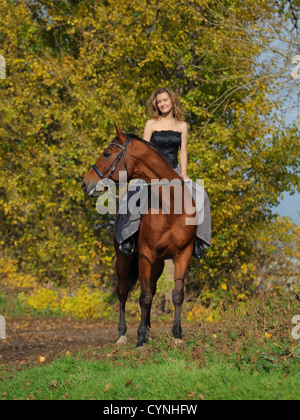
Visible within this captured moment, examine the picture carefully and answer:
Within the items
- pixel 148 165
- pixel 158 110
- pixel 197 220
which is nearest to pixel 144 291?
pixel 197 220

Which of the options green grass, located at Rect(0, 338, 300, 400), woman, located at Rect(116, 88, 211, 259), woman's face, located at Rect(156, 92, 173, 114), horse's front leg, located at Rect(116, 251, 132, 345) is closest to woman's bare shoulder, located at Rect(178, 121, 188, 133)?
woman, located at Rect(116, 88, 211, 259)

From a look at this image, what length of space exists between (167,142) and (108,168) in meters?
1.27

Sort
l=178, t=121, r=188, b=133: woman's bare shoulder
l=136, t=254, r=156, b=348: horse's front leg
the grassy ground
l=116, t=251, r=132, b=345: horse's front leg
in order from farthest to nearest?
l=116, t=251, r=132, b=345: horse's front leg → l=178, t=121, r=188, b=133: woman's bare shoulder → l=136, t=254, r=156, b=348: horse's front leg → the grassy ground

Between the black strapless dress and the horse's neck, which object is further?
the black strapless dress

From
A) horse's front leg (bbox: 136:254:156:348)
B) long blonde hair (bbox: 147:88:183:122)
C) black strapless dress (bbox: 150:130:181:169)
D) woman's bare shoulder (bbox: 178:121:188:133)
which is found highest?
long blonde hair (bbox: 147:88:183:122)

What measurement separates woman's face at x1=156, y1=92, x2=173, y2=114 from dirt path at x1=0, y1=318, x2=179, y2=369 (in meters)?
3.36

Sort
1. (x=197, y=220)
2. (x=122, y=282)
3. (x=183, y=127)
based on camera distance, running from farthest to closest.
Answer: (x=122, y=282)
(x=183, y=127)
(x=197, y=220)

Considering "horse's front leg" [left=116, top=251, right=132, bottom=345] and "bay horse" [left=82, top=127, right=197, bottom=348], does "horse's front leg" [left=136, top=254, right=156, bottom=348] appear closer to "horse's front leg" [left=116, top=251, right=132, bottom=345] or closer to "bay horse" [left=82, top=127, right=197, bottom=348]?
"bay horse" [left=82, top=127, right=197, bottom=348]

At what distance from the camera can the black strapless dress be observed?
783 centimetres

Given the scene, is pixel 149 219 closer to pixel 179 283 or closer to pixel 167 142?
pixel 179 283

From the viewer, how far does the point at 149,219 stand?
287 inches

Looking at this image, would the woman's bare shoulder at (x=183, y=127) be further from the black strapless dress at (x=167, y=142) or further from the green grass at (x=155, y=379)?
the green grass at (x=155, y=379)

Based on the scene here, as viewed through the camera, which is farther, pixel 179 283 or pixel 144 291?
pixel 144 291

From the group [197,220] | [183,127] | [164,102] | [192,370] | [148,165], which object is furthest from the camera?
[183,127]
